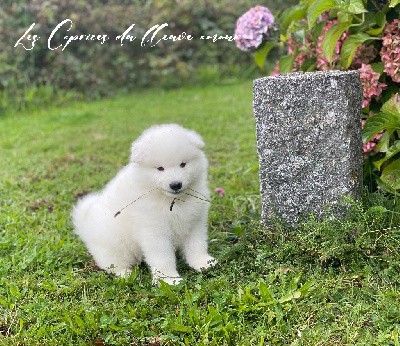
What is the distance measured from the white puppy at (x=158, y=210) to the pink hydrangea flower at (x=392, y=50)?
1213 millimetres

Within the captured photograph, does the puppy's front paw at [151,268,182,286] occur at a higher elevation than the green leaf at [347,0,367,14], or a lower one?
lower

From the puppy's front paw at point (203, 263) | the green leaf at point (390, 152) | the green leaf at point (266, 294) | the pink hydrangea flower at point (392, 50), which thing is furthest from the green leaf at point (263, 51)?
the green leaf at point (266, 294)

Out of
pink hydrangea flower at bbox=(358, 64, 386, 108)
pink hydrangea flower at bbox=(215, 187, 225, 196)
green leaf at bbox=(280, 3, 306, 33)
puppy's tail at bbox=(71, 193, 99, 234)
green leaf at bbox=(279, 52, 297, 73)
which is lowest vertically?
pink hydrangea flower at bbox=(215, 187, 225, 196)

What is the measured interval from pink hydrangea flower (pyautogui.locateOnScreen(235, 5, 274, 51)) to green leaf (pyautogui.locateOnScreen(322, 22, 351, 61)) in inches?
28.3

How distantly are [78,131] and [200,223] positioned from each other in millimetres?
4506

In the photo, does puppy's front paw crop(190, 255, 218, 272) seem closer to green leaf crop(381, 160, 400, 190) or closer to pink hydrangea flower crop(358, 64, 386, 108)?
green leaf crop(381, 160, 400, 190)

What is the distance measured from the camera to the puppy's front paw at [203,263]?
11.4 ft

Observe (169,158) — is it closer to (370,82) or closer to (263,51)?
(370,82)

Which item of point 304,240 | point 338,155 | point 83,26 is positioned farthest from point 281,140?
point 83,26

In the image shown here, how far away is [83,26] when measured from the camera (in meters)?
10.4

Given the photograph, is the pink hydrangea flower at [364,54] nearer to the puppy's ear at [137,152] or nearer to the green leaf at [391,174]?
the green leaf at [391,174]

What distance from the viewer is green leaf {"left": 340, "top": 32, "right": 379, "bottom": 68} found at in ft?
12.2

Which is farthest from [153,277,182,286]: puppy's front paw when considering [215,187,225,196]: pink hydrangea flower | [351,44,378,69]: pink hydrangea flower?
[351,44,378,69]: pink hydrangea flower

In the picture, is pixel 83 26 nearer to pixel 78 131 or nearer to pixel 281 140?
pixel 78 131
